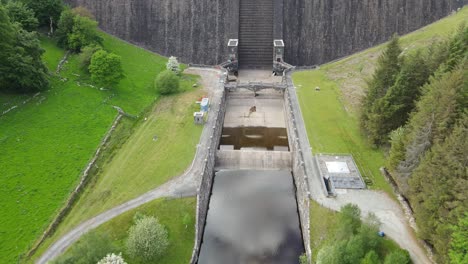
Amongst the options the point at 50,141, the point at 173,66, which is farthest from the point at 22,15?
the point at 50,141

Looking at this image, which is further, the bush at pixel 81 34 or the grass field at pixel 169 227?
the bush at pixel 81 34

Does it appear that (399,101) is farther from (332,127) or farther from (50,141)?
(50,141)

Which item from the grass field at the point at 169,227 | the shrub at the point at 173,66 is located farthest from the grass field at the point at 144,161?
the shrub at the point at 173,66

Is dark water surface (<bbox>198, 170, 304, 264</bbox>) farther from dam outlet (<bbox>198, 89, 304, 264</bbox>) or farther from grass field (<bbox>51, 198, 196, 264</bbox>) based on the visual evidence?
grass field (<bbox>51, 198, 196, 264</bbox>)

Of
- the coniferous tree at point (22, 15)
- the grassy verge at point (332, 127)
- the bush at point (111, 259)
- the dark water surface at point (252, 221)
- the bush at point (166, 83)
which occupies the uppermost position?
the coniferous tree at point (22, 15)

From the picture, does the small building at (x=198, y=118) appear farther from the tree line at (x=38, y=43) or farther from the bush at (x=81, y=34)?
the bush at (x=81, y=34)

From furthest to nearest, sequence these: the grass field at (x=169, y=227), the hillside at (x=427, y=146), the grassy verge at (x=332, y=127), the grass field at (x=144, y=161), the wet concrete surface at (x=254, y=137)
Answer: the wet concrete surface at (x=254, y=137), the grassy verge at (x=332, y=127), the grass field at (x=144, y=161), the grass field at (x=169, y=227), the hillside at (x=427, y=146)
